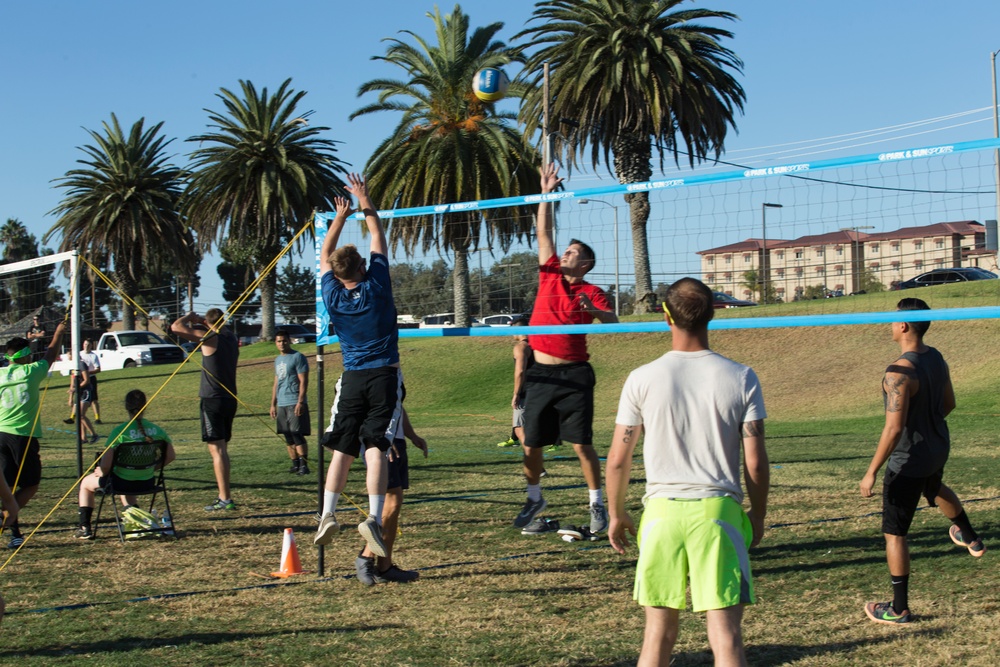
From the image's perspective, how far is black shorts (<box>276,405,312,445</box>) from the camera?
1188 centimetres

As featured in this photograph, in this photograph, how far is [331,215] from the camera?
7379 mm

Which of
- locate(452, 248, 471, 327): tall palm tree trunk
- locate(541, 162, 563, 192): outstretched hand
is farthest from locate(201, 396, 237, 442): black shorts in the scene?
locate(541, 162, 563, 192): outstretched hand

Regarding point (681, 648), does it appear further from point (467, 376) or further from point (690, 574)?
point (467, 376)

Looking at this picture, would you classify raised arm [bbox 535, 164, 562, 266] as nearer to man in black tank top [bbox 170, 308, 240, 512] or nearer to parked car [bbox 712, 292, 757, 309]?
man in black tank top [bbox 170, 308, 240, 512]

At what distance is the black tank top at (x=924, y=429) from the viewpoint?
5.45 metres

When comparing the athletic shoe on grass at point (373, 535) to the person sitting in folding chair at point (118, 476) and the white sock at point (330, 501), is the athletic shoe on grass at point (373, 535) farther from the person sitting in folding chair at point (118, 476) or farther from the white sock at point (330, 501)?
the person sitting in folding chair at point (118, 476)

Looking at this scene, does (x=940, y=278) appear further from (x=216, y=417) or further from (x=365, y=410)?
(x=365, y=410)

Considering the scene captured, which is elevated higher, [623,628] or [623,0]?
[623,0]

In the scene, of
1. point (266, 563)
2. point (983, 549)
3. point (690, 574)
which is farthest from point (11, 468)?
point (983, 549)

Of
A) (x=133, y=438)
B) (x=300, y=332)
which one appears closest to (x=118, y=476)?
(x=133, y=438)

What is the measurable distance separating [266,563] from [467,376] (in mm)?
23041

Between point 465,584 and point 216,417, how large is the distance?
423cm

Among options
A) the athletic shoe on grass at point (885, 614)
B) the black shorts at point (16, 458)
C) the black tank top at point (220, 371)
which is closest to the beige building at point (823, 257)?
the athletic shoe on grass at point (885, 614)

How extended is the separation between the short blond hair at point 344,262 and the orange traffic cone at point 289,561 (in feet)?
6.10
